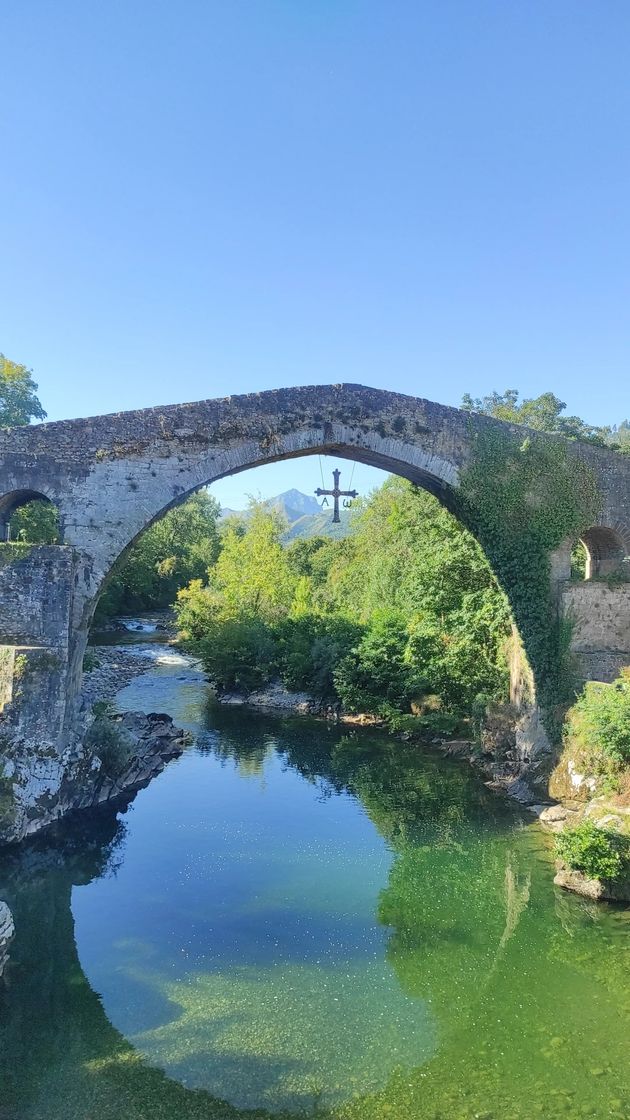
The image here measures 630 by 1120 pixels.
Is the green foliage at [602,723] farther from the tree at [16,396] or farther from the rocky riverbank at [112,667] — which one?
the tree at [16,396]

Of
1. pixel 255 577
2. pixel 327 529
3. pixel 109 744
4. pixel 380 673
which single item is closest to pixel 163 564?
pixel 255 577

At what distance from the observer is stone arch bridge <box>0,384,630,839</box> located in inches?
388

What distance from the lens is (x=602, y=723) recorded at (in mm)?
10156

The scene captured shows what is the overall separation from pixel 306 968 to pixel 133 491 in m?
7.10

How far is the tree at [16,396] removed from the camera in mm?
23016

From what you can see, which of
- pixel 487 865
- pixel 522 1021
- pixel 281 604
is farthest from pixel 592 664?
pixel 281 604

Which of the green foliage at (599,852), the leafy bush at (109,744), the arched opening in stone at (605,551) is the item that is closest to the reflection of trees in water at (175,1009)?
the leafy bush at (109,744)

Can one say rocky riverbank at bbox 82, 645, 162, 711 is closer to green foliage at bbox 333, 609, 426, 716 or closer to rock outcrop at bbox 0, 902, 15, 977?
green foliage at bbox 333, 609, 426, 716

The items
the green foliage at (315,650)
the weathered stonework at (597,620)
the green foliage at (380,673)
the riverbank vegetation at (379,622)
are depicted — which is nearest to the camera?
the weathered stonework at (597,620)

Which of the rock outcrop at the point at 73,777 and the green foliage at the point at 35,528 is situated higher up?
the green foliage at the point at 35,528

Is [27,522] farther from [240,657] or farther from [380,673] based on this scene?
[240,657]

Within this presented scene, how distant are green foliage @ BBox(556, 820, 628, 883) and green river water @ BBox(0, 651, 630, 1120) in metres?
0.41

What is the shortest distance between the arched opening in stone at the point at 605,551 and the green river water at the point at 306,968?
5016 millimetres

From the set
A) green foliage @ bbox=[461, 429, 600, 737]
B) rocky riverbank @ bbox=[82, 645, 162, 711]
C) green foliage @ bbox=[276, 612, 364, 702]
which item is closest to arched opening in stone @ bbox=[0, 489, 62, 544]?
rocky riverbank @ bbox=[82, 645, 162, 711]
